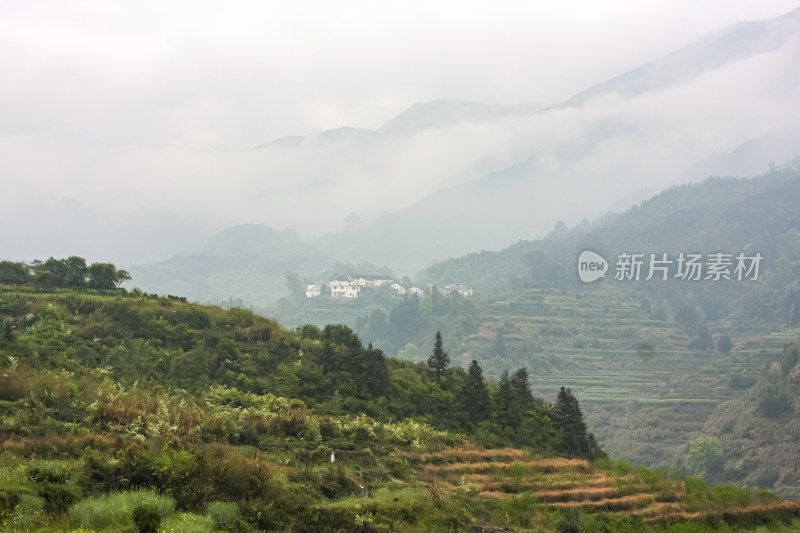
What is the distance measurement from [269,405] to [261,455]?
18.9 feet

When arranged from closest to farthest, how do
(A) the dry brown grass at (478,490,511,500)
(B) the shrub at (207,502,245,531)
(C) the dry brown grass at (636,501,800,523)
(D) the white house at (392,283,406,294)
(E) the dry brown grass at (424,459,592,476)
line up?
(B) the shrub at (207,502,245,531)
(A) the dry brown grass at (478,490,511,500)
(C) the dry brown grass at (636,501,800,523)
(E) the dry brown grass at (424,459,592,476)
(D) the white house at (392,283,406,294)

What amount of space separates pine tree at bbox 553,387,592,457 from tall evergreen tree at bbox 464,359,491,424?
3551 millimetres

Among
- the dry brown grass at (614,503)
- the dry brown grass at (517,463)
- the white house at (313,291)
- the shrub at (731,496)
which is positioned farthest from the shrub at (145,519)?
the white house at (313,291)

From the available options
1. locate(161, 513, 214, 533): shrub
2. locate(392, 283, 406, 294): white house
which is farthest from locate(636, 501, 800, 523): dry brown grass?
locate(392, 283, 406, 294): white house

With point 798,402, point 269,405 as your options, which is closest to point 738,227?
point 798,402

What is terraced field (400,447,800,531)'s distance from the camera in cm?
1988

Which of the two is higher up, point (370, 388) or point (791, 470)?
point (370, 388)

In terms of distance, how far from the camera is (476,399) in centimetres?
3039

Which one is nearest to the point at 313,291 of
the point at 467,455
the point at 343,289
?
the point at 343,289

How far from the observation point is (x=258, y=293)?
614 feet

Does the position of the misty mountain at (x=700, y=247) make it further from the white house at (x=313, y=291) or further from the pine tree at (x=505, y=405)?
the pine tree at (x=505, y=405)

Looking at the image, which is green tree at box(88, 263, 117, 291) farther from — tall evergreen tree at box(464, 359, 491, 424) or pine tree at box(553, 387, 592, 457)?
pine tree at box(553, 387, 592, 457)

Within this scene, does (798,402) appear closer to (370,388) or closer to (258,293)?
(370,388)

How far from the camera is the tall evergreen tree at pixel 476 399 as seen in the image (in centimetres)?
3003
